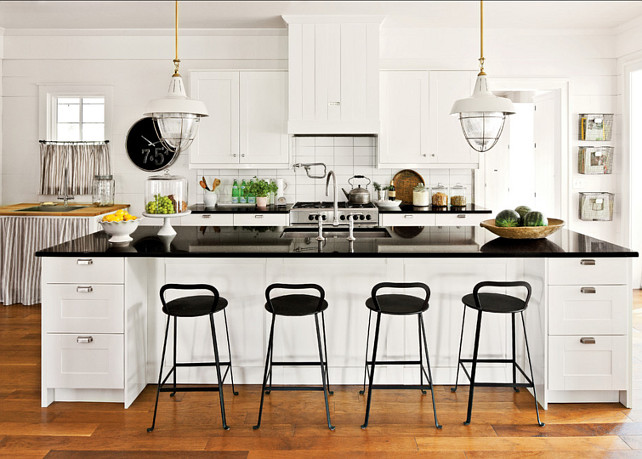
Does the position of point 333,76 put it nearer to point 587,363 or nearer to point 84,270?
point 84,270

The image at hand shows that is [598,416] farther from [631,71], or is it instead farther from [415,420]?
[631,71]

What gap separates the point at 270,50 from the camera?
579 cm

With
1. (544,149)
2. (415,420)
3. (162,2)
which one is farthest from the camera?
(544,149)

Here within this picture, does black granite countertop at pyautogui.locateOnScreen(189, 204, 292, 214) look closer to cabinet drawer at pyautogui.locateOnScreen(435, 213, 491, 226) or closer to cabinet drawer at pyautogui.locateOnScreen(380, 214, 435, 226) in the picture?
cabinet drawer at pyautogui.locateOnScreen(380, 214, 435, 226)

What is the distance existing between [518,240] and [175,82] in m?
2.26

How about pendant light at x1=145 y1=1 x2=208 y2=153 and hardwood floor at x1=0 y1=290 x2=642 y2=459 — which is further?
pendant light at x1=145 y1=1 x2=208 y2=153

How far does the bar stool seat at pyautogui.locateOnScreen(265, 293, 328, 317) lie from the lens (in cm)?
286

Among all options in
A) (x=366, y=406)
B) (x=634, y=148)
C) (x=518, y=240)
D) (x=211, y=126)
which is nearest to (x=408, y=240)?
(x=518, y=240)

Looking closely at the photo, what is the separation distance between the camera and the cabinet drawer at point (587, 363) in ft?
10.1

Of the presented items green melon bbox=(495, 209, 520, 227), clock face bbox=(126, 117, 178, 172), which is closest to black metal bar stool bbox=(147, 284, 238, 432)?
green melon bbox=(495, 209, 520, 227)

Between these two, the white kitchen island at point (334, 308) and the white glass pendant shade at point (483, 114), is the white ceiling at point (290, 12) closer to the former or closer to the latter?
the white glass pendant shade at point (483, 114)

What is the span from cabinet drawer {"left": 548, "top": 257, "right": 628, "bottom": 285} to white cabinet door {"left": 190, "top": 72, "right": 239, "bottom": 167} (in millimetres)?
3454

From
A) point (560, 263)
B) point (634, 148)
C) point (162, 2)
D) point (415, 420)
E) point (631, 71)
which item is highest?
point (162, 2)

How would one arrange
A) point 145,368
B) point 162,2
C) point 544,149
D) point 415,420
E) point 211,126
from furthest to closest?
point 544,149 → point 211,126 → point 162,2 → point 145,368 → point 415,420
